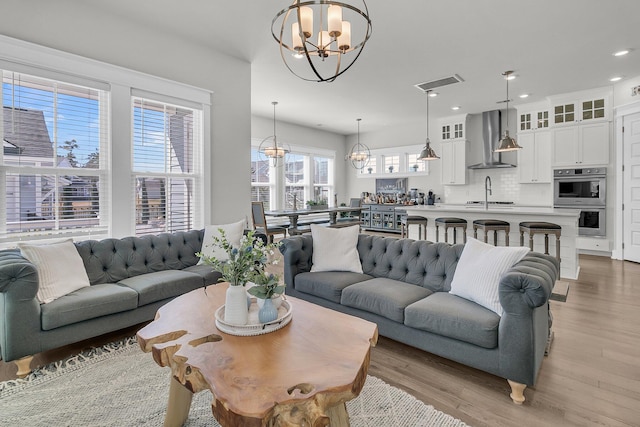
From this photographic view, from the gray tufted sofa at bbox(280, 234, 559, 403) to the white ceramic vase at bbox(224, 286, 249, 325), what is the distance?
116 cm

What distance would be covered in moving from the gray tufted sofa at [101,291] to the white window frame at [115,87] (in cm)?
51

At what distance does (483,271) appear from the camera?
234 centimetres

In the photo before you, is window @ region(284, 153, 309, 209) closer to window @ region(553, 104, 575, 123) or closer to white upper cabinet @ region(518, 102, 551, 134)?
white upper cabinet @ region(518, 102, 551, 134)

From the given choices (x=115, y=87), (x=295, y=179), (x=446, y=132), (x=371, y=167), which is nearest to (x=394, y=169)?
(x=371, y=167)

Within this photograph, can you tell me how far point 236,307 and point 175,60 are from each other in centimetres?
352

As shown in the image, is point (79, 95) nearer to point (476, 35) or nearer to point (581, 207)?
point (476, 35)

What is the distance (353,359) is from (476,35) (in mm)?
4248

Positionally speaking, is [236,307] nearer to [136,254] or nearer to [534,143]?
[136,254]

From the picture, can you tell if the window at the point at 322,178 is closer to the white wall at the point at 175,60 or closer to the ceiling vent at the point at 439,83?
the ceiling vent at the point at 439,83

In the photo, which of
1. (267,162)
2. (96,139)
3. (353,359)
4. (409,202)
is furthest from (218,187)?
(409,202)

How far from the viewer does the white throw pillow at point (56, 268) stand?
2480 millimetres

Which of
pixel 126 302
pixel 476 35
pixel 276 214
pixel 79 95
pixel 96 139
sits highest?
pixel 476 35

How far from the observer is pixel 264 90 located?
618cm

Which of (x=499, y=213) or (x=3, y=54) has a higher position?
(x=3, y=54)
